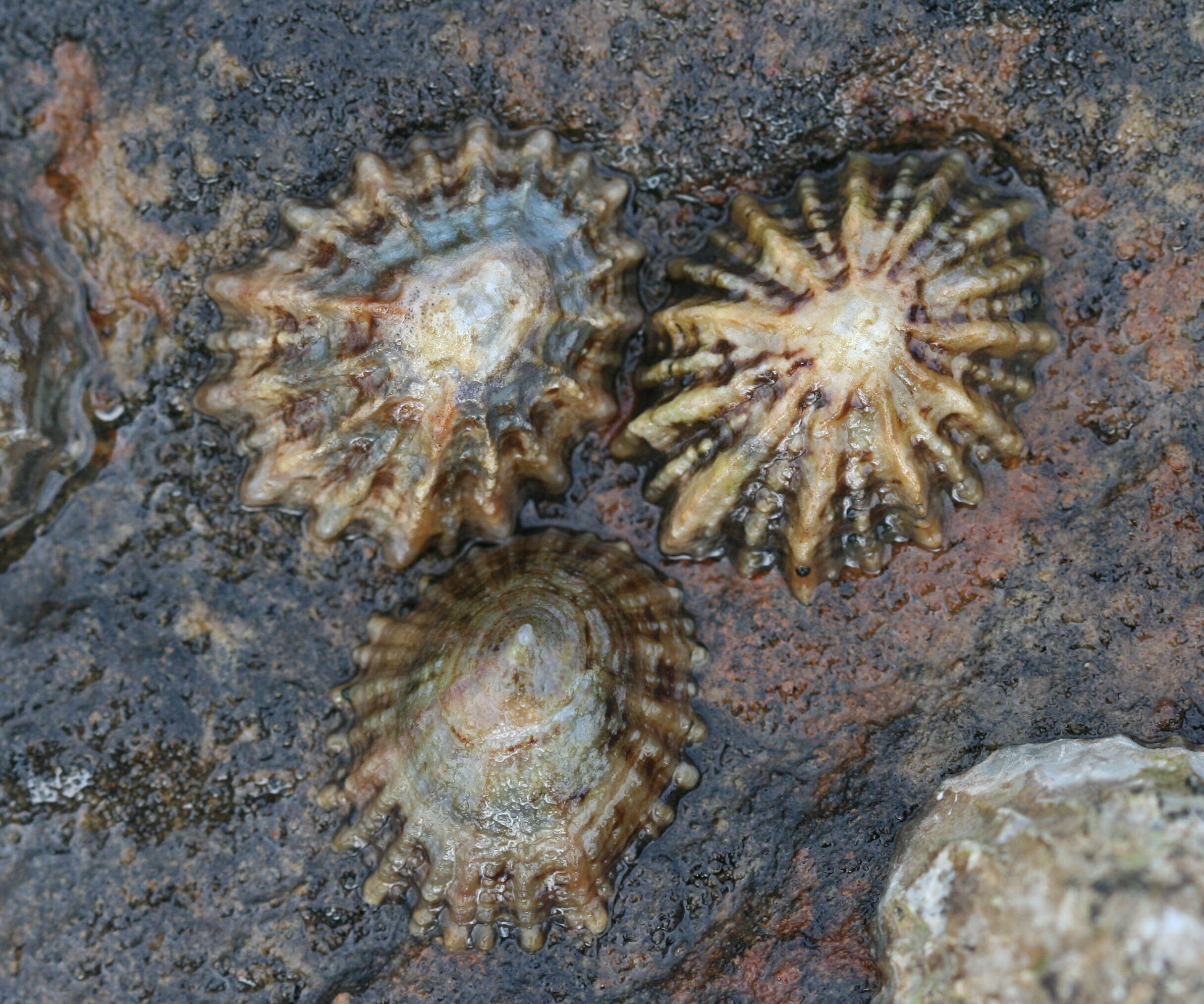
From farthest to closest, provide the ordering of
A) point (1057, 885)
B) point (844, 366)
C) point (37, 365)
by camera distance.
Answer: point (37, 365) → point (844, 366) → point (1057, 885)

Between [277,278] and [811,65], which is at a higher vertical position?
[811,65]

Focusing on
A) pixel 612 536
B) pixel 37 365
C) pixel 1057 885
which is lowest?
pixel 1057 885

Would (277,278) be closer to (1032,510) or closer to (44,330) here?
(44,330)

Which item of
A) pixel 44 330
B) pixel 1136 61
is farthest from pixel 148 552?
pixel 1136 61

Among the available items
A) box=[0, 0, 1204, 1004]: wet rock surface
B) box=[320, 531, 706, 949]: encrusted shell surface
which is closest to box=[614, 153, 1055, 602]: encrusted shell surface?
box=[0, 0, 1204, 1004]: wet rock surface

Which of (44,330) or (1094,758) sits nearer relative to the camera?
(1094,758)

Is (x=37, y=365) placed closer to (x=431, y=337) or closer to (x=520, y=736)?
(x=431, y=337)

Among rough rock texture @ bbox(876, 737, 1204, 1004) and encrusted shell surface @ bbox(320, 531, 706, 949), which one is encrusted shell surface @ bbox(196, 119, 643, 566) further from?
rough rock texture @ bbox(876, 737, 1204, 1004)

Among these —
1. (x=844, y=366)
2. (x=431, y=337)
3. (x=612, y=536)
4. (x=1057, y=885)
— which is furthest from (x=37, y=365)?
(x=1057, y=885)
